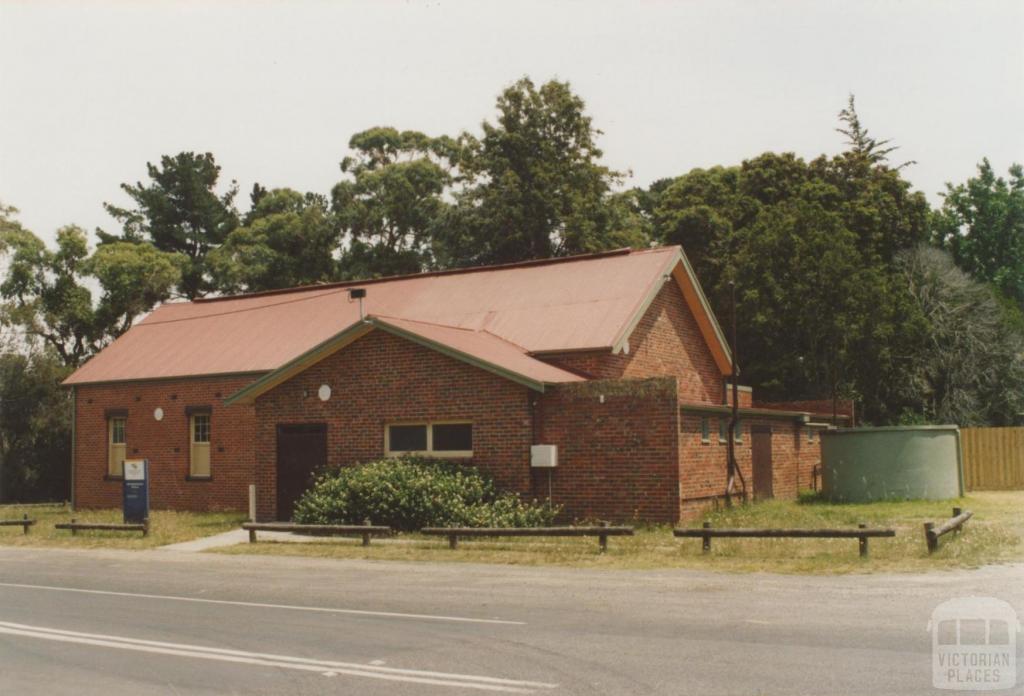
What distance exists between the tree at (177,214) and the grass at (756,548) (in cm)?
5412

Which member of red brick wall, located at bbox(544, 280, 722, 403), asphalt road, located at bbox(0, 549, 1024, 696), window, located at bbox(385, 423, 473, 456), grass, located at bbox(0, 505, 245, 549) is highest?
red brick wall, located at bbox(544, 280, 722, 403)

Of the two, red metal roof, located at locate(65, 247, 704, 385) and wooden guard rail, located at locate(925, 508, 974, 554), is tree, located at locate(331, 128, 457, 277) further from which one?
wooden guard rail, located at locate(925, 508, 974, 554)

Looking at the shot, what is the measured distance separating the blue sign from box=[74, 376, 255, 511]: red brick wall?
464 cm

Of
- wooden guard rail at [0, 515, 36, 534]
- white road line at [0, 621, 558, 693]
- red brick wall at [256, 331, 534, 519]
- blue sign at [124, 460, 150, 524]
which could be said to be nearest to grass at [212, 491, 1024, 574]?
red brick wall at [256, 331, 534, 519]

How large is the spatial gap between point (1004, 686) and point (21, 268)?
164 ft

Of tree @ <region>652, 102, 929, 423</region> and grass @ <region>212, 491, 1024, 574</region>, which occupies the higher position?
tree @ <region>652, 102, 929, 423</region>

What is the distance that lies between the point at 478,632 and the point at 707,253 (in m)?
40.1

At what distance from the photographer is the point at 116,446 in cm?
3359

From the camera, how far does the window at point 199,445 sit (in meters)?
31.4

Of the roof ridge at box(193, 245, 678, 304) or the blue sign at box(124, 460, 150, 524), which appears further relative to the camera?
the roof ridge at box(193, 245, 678, 304)

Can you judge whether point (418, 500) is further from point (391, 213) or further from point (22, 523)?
point (391, 213)

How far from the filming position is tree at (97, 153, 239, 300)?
2830 inches

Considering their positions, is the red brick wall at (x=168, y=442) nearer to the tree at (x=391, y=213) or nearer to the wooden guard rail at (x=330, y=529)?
the wooden guard rail at (x=330, y=529)

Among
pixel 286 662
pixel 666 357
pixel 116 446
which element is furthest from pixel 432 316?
pixel 286 662
